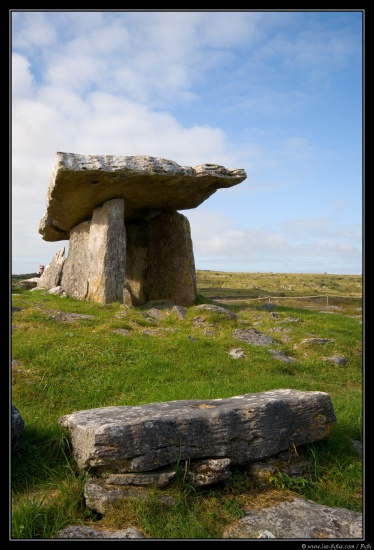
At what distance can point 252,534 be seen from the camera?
422cm

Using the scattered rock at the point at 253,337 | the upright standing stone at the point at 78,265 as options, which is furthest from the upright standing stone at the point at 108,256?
the scattered rock at the point at 253,337

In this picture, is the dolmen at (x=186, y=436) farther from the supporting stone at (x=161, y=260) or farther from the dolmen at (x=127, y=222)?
the supporting stone at (x=161, y=260)

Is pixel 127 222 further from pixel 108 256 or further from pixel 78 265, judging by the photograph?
pixel 108 256

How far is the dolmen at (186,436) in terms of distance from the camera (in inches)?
184

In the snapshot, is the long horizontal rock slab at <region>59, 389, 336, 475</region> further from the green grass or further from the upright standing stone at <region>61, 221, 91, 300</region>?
the upright standing stone at <region>61, 221, 91, 300</region>

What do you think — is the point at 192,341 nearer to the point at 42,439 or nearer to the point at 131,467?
the point at 42,439

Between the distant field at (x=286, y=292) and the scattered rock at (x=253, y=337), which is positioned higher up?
the distant field at (x=286, y=292)

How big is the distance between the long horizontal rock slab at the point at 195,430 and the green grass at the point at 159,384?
0.81 ft

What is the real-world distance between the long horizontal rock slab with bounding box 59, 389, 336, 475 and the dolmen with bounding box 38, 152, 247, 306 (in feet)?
34.9

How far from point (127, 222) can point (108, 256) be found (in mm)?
4943

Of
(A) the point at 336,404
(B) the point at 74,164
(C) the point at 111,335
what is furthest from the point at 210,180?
(A) the point at 336,404

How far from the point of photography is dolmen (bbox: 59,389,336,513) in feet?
15.3

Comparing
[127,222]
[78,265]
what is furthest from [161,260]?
[78,265]

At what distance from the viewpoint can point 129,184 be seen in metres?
16.0
